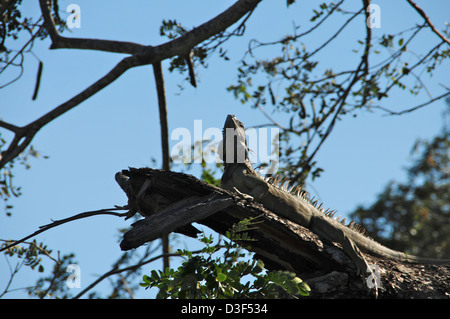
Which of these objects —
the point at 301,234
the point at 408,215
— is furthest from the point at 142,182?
the point at 408,215

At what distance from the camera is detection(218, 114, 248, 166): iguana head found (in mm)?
5656

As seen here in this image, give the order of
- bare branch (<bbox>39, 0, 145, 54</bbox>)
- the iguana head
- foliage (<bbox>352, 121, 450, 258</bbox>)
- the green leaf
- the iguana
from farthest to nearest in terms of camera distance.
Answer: foliage (<bbox>352, 121, 450, 258</bbox>)
bare branch (<bbox>39, 0, 145, 54</bbox>)
the iguana head
the iguana
the green leaf

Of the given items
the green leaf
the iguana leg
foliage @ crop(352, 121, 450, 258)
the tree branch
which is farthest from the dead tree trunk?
foliage @ crop(352, 121, 450, 258)

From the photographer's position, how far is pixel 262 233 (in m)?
4.64

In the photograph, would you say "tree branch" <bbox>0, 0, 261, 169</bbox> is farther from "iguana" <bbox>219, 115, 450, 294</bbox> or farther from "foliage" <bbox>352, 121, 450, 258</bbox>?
"foliage" <bbox>352, 121, 450, 258</bbox>

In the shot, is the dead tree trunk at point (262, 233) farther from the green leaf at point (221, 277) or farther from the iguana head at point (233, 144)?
the iguana head at point (233, 144)

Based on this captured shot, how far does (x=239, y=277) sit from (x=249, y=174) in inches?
63.8

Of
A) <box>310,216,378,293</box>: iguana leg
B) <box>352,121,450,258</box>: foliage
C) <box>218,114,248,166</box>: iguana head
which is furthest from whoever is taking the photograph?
<box>352,121,450,258</box>: foliage

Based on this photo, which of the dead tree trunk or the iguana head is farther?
the iguana head

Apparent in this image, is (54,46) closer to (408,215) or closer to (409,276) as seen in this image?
(409,276)

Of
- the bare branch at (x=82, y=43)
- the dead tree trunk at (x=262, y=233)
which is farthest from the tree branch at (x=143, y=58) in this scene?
the dead tree trunk at (x=262, y=233)

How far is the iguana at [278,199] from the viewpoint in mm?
5410

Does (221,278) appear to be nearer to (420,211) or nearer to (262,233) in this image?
(262,233)

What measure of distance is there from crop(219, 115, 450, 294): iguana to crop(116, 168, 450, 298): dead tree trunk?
0.35m
